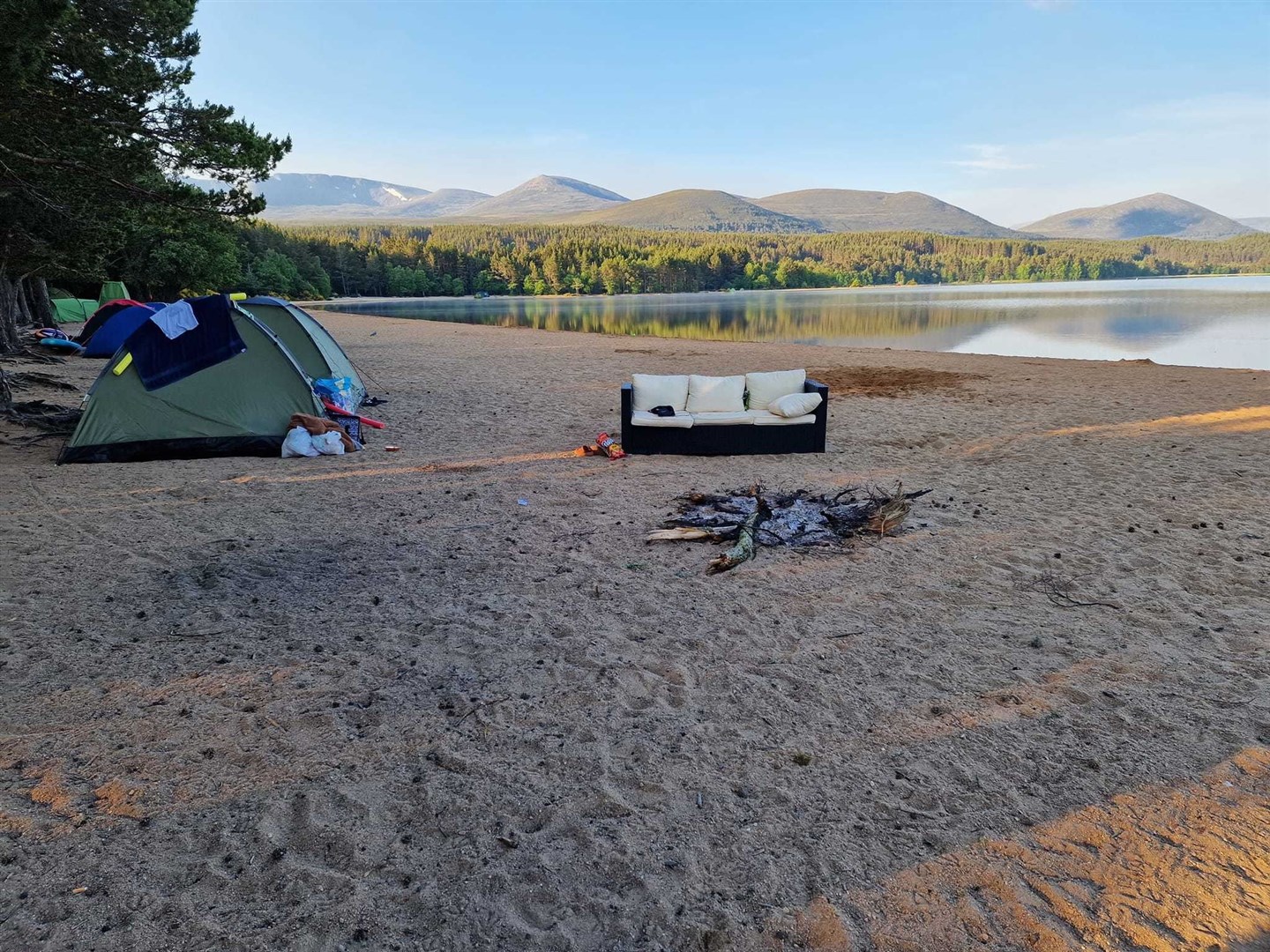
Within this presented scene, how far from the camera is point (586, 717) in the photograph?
330cm

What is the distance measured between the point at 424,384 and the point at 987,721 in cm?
1380

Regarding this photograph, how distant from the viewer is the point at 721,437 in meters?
8.34

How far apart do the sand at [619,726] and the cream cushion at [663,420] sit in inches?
66.9

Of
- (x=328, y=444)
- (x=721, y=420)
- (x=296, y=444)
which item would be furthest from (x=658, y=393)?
(x=296, y=444)

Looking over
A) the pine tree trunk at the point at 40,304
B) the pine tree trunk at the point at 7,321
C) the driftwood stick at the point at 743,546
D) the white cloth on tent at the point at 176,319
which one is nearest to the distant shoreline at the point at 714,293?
the pine tree trunk at the point at 40,304

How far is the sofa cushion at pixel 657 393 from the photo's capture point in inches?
342

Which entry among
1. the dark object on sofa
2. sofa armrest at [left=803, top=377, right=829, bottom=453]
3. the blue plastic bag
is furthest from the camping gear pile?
sofa armrest at [left=803, top=377, right=829, bottom=453]

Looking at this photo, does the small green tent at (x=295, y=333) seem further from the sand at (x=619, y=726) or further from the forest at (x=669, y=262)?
the forest at (x=669, y=262)

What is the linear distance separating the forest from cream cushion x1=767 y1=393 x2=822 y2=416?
242ft

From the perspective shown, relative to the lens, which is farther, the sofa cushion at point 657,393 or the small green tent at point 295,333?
the small green tent at point 295,333

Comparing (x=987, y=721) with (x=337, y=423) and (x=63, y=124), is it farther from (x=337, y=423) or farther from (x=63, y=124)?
(x=63, y=124)

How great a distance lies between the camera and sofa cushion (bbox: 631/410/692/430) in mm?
8234

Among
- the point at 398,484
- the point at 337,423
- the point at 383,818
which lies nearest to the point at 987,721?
the point at 383,818

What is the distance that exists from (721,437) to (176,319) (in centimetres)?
649
